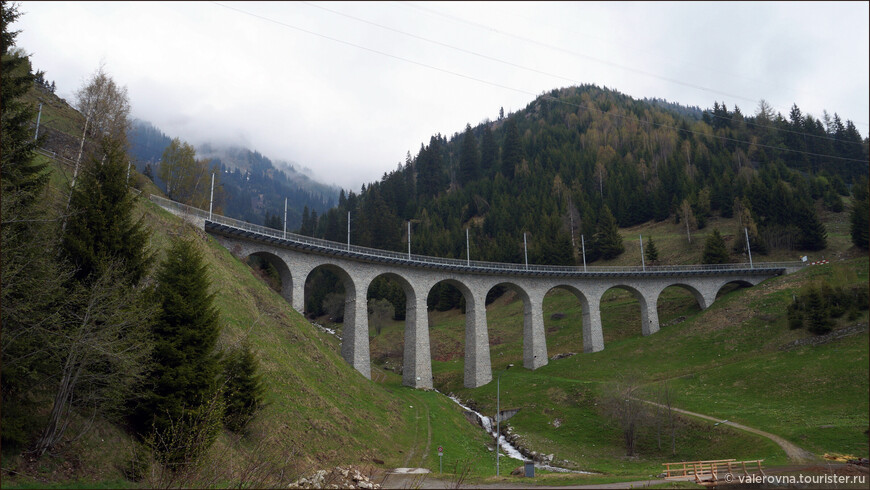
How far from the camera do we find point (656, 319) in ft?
232

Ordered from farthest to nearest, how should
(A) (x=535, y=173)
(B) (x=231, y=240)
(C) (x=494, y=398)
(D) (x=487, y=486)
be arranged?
(A) (x=535, y=173)
(C) (x=494, y=398)
(B) (x=231, y=240)
(D) (x=487, y=486)

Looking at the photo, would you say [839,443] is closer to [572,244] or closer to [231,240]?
[231,240]

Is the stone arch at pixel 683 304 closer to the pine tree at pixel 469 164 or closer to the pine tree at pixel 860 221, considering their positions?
the pine tree at pixel 860 221

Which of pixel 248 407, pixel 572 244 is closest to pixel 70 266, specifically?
pixel 248 407

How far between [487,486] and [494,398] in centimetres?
3327

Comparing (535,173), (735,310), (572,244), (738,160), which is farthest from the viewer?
(535,173)

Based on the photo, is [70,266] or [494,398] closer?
[70,266]

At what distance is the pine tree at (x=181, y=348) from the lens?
18609 millimetres

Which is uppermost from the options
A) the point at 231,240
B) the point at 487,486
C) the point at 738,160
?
the point at 738,160

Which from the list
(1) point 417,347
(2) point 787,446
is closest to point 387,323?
(1) point 417,347

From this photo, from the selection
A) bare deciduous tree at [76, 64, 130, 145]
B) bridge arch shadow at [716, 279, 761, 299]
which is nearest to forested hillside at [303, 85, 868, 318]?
bridge arch shadow at [716, 279, 761, 299]

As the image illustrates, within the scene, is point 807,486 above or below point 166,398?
below

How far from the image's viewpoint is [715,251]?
8031 cm

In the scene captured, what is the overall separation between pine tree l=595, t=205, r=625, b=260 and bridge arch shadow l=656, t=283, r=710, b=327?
16171 millimetres
